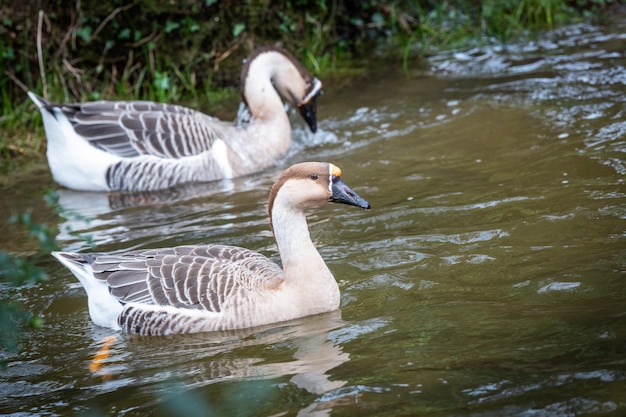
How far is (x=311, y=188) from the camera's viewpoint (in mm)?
6027

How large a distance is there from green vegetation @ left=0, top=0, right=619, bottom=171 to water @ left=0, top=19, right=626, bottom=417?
2063 mm

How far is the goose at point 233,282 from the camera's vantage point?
19.8 ft

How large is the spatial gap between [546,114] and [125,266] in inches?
214

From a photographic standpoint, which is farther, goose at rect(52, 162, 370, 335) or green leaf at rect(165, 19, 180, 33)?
green leaf at rect(165, 19, 180, 33)

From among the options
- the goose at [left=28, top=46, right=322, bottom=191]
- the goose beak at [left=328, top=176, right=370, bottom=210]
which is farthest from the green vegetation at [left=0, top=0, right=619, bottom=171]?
the goose beak at [left=328, top=176, right=370, bottom=210]

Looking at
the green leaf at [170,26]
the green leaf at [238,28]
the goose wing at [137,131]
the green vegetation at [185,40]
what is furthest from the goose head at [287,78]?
the green leaf at [170,26]

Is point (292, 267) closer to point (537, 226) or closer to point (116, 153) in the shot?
point (537, 226)

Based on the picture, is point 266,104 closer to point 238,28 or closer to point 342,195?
point 238,28

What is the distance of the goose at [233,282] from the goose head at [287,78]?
15.8 feet

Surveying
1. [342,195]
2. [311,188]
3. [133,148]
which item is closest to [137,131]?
[133,148]

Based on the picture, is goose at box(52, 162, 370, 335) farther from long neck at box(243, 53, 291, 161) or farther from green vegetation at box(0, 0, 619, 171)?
green vegetation at box(0, 0, 619, 171)

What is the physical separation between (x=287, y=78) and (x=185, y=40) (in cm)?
242

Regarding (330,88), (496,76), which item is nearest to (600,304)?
(496,76)

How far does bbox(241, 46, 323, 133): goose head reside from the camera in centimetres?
1087
